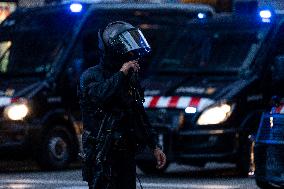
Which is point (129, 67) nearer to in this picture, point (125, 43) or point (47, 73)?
point (125, 43)

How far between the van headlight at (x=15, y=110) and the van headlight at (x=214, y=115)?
277 cm

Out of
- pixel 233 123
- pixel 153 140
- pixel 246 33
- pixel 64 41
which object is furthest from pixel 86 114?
pixel 64 41

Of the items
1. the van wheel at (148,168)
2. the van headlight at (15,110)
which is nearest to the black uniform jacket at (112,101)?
the van wheel at (148,168)

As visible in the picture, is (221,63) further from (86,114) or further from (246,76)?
(86,114)

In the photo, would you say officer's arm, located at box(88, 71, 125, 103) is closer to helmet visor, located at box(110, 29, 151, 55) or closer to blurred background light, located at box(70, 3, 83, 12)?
helmet visor, located at box(110, 29, 151, 55)

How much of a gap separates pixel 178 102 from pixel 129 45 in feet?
23.0

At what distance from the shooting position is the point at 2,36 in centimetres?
1648

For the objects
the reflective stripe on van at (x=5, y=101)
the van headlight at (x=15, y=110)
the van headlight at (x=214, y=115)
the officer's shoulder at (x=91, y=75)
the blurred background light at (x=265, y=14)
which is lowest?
the officer's shoulder at (x=91, y=75)

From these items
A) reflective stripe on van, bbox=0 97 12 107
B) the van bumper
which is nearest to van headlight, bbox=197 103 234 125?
the van bumper

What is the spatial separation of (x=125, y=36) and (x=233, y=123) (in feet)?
23.2

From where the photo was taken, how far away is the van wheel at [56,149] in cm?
1563

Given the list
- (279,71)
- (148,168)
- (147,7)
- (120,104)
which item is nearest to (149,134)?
(120,104)

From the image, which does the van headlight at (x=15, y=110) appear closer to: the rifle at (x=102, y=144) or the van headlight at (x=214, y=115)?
the van headlight at (x=214, y=115)

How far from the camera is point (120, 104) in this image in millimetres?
6859
